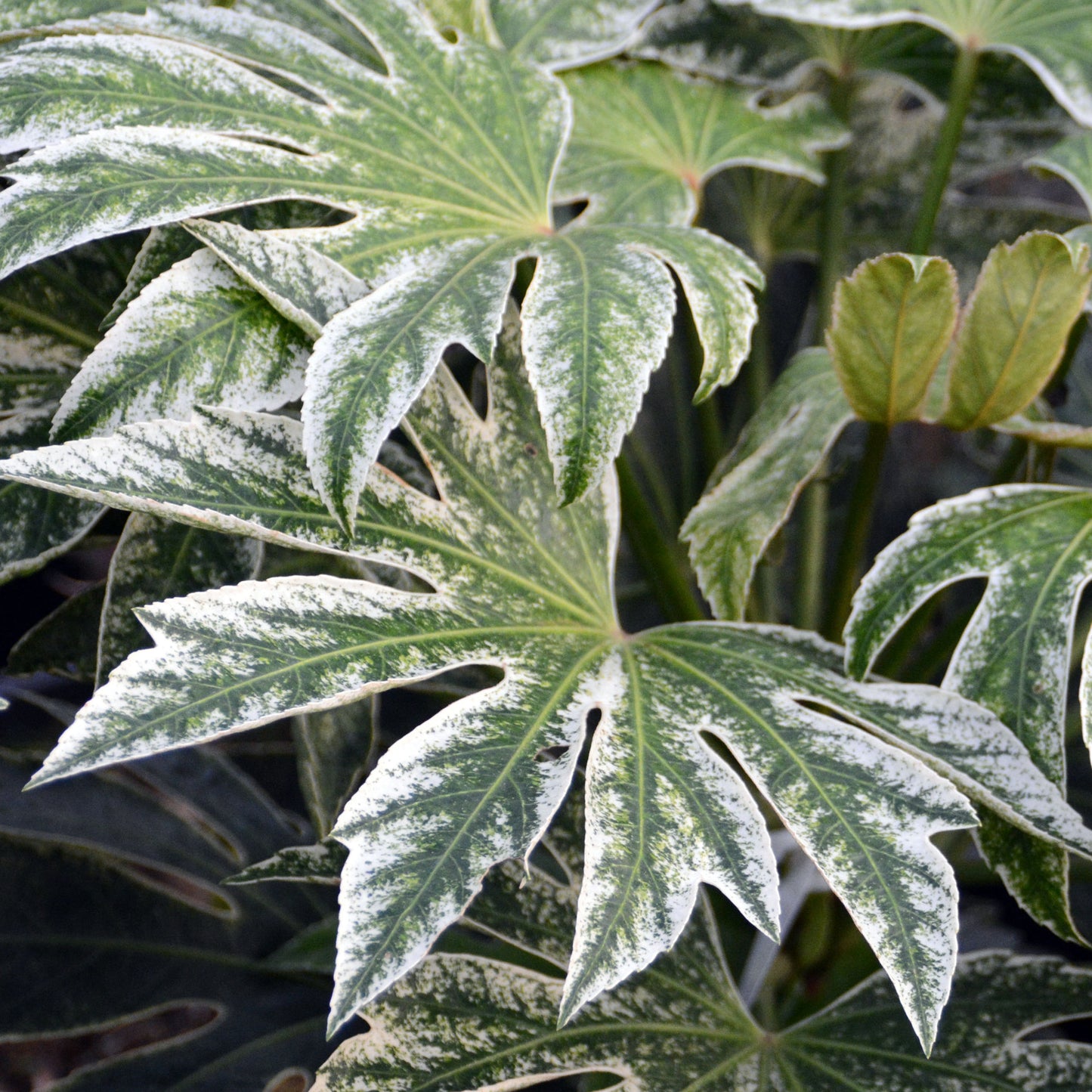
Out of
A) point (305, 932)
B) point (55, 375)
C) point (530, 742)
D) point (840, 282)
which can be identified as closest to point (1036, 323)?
point (840, 282)

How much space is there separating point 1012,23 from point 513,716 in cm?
75

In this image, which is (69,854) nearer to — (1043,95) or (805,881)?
(805,881)

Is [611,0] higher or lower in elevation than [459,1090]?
higher

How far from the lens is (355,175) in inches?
26.1

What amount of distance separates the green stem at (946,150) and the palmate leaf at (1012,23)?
0.02 meters

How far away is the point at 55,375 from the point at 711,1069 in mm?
633

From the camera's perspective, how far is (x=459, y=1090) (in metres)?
0.60

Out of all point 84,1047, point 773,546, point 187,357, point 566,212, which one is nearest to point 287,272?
point 187,357

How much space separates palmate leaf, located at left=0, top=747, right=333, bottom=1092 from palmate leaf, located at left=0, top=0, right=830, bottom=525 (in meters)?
0.55

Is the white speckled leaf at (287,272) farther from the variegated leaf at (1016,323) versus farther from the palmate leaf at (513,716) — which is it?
the variegated leaf at (1016,323)

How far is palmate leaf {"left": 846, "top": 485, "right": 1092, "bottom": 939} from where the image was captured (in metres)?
0.58

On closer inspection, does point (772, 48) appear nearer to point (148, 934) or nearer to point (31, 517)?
point (31, 517)

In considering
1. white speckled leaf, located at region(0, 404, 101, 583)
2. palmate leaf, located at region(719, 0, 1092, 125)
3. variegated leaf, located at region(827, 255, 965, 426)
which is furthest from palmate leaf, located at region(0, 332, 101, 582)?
palmate leaf, located at region(719, 0, 1092, 125)

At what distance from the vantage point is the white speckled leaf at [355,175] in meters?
0.54
